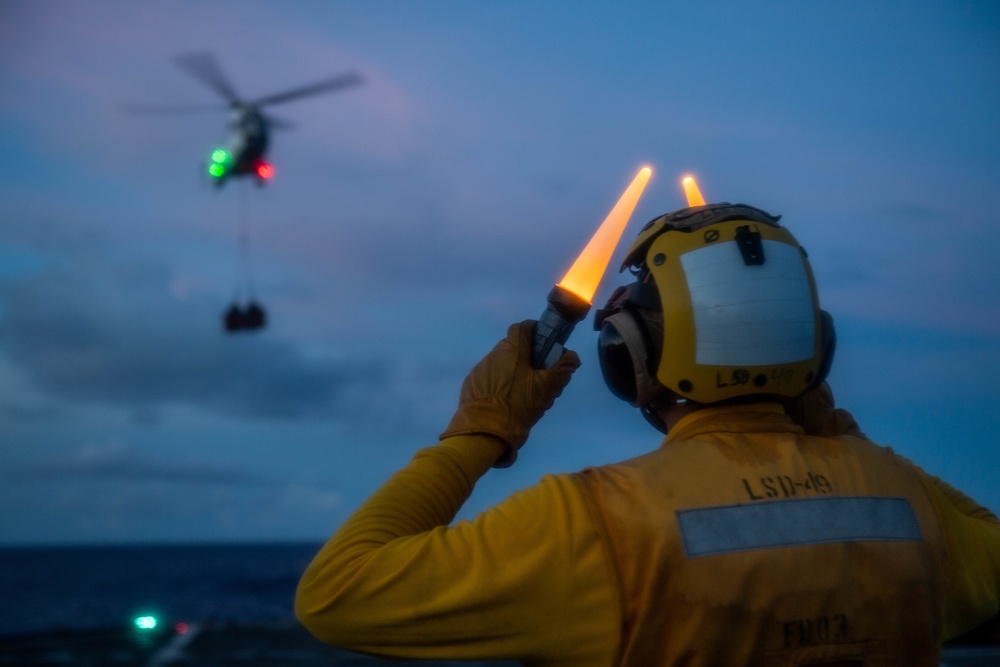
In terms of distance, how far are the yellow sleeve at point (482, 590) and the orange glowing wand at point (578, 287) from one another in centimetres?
52

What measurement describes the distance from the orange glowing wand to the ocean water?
3683cm

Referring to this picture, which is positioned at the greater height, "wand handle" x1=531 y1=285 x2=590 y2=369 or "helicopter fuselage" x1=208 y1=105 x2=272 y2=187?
"helicopter fuselage" x1=208 y1=105 x2=272 y2=187

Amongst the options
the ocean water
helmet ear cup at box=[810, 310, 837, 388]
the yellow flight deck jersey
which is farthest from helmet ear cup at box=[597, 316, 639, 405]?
the ocean water

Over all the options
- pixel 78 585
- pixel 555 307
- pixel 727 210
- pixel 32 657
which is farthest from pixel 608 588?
pixel 78 585

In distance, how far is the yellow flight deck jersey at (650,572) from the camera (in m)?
1.96

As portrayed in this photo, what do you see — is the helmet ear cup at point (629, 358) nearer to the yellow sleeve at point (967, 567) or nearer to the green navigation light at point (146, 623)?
the yellow sleeve at point (967, 567)

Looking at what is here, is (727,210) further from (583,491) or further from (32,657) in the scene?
(32,657)

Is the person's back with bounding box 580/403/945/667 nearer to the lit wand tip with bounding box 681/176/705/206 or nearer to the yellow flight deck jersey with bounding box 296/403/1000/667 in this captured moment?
the yellow flight deck jersey with bounding box 296/403/1000/667

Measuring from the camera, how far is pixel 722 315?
2219mm

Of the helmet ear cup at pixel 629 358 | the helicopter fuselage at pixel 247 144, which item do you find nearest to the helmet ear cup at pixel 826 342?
the helmet ear cup at pixel 629 358

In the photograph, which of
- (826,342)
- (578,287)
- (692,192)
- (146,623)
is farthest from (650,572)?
(146,623)

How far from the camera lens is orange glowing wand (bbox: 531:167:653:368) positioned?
7.74 feet

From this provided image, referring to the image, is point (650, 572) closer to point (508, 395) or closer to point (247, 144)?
point (508, 395)

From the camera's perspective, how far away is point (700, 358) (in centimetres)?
224
